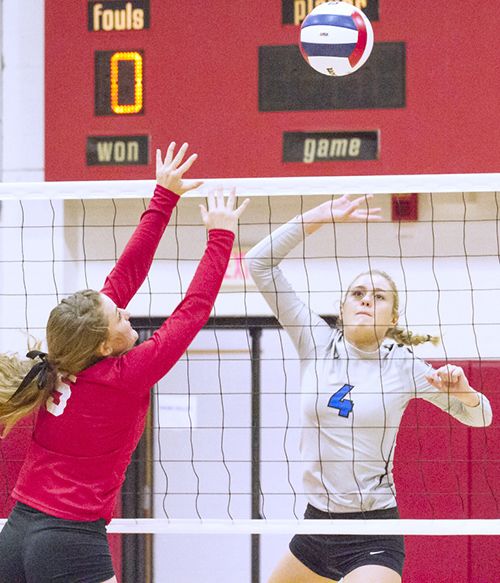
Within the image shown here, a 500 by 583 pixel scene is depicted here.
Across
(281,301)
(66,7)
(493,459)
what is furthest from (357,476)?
(66,7)

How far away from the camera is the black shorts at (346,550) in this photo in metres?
2.63

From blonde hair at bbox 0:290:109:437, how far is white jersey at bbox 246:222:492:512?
2.86ft

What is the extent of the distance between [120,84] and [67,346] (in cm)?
292

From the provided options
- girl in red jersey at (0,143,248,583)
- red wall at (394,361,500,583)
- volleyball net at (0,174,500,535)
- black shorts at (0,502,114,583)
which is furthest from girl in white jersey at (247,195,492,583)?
red wall at (394,361,500,583)

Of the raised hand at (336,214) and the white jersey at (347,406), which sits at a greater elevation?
the raised hand at (336,214)

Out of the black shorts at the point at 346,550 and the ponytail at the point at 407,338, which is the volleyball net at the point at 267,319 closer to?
the ponytail at the point at 407,338

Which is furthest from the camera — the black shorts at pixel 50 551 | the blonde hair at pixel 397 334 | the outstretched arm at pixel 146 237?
the blonde hair at pixel 397 334

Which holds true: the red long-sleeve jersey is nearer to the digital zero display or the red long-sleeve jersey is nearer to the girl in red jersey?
the girl in red jersey

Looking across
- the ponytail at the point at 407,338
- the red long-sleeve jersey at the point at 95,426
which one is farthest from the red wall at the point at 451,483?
the red long-sleeve jersey at the point at 95,426

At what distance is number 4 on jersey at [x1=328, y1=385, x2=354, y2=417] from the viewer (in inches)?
108

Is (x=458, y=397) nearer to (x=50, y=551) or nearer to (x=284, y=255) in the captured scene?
(x=284, y=255)

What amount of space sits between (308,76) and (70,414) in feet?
9.76

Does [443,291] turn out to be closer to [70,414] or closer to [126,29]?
[126,29]

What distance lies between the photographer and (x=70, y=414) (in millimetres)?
2043
